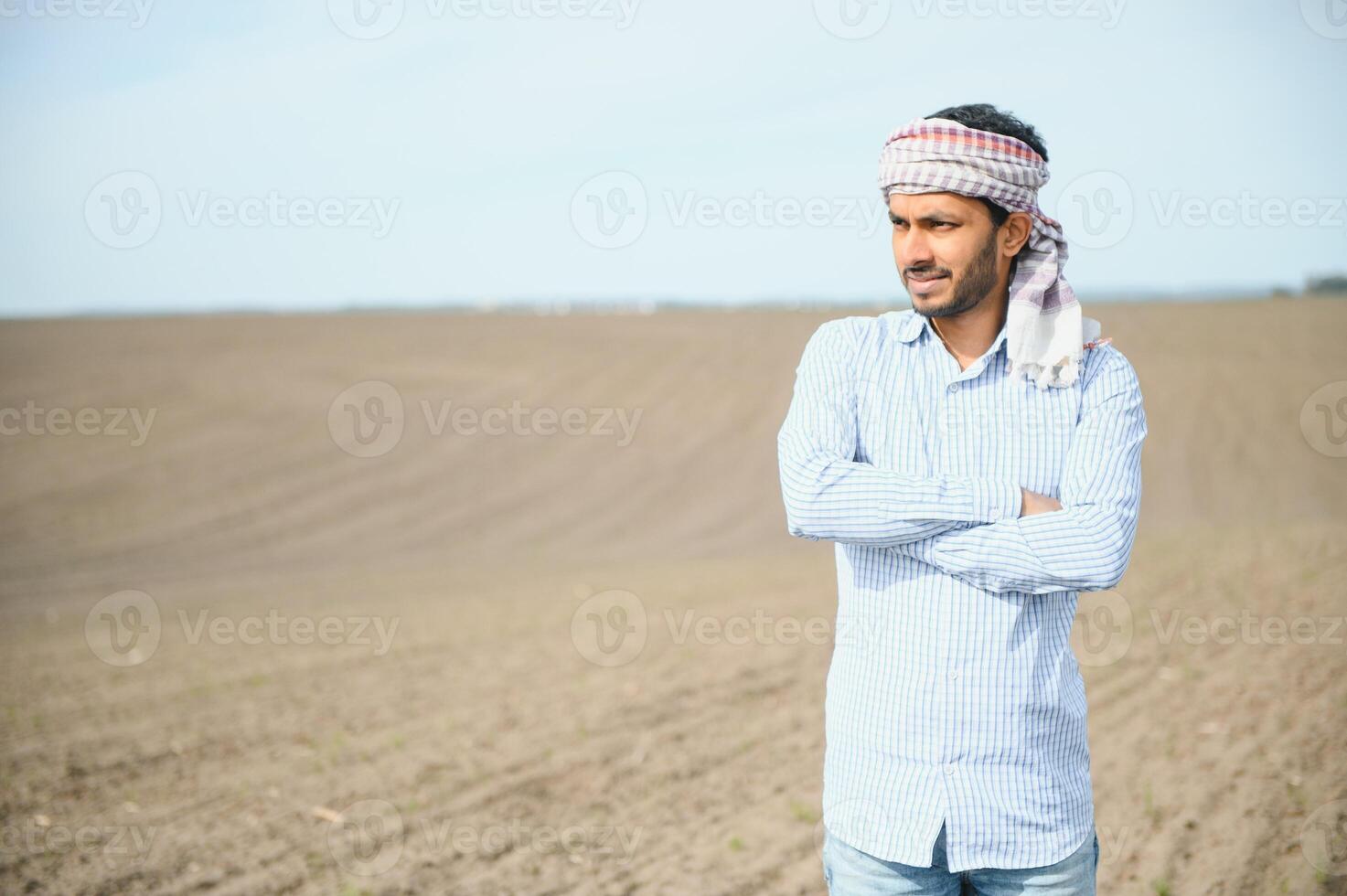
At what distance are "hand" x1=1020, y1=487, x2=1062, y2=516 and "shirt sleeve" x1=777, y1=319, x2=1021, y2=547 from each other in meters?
0.02

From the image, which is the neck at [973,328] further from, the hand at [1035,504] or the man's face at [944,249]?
the hand at [1035,504]

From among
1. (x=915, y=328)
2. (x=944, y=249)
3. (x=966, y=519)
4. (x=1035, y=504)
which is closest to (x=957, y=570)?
(x=966, y=519)

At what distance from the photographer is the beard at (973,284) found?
200 cm

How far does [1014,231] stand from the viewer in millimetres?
2049

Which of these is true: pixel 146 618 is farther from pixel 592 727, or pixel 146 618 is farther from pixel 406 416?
pixel 406 416

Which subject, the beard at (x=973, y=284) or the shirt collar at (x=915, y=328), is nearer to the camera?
the beard at (x=973, y=284)

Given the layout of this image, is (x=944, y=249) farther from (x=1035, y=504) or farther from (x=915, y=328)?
(x=1035, y=504)

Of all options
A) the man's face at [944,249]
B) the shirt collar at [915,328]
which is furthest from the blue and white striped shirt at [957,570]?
the man's face at [944,249]

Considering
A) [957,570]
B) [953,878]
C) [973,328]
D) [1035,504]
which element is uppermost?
[973,328]

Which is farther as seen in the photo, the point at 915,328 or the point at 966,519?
the point at 915,328

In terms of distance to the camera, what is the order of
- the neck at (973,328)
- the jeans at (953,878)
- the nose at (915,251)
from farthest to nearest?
the neck at (973,328), the nose at (915,251), the jeans at (953,878)

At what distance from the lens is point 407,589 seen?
1112 centimetres

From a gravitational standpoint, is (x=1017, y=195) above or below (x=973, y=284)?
above

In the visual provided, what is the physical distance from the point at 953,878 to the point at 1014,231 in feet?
3.88
